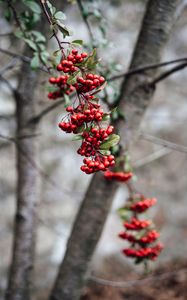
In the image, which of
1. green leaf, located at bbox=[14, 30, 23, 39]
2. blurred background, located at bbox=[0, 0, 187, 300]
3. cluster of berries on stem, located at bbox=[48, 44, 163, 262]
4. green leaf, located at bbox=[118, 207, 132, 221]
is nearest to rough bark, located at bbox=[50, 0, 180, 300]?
green leaf, located at bbox=[118, 207, 132, 221]

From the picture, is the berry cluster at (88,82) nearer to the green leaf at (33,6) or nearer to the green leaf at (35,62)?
the green leaf at (35,62)

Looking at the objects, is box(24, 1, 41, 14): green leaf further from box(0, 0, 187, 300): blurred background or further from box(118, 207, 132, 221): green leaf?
box(0, 0, 187, 300): blurred background

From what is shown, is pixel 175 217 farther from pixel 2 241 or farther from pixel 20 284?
pixel 20 284

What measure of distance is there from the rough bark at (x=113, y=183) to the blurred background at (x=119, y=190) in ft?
2.93

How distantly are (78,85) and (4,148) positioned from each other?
216 cm

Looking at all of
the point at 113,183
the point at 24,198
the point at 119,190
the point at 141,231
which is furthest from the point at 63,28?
the point at 119,190

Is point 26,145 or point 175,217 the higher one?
point 26,145

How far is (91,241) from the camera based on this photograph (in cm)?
167

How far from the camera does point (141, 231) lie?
158cm

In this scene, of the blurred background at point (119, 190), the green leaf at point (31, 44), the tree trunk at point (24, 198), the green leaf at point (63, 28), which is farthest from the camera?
the blurred background at point (119, 190)

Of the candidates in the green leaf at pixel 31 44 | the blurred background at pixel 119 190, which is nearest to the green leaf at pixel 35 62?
the green leaf at pixel 31 44

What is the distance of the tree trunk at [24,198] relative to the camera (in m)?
1.81

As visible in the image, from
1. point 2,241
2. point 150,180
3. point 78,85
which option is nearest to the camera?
point 78,85

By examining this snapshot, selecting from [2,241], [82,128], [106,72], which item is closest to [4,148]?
[2,241]
